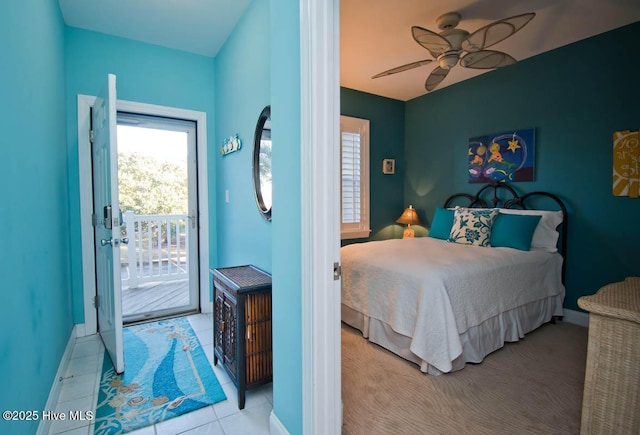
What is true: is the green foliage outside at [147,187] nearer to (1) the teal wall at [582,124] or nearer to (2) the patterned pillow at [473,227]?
(2) the patterned pillow at [473,227]

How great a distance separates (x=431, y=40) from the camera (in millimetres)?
2338

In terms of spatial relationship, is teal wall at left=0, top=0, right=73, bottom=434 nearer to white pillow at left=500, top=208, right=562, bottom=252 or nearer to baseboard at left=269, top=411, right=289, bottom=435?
baseboard at left=269, top=411, right=289, bottom=435

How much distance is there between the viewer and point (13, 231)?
1.25m

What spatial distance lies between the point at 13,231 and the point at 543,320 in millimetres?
3844

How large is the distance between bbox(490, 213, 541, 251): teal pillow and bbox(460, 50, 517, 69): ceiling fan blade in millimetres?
1448

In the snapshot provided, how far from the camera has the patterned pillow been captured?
319 cm

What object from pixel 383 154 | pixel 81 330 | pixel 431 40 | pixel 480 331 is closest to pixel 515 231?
pixel 480 331

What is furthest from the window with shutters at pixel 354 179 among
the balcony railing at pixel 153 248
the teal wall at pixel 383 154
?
the balcony railing at pixel 153 248

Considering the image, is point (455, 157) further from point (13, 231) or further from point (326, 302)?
point (13, 231)

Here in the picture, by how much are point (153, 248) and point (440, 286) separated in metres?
4.07

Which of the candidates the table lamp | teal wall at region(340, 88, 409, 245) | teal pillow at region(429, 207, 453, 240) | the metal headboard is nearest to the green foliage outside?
teal wall at region(340, 88, 409, 245)

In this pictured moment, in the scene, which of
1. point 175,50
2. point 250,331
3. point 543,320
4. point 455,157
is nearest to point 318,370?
point 250,331

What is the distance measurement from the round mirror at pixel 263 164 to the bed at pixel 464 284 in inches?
40.3

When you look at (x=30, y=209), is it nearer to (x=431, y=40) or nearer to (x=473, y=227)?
(x=431, y=40)
